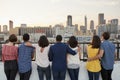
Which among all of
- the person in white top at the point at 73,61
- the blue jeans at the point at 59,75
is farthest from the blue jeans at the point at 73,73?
the blue jeans at the point at 59,75

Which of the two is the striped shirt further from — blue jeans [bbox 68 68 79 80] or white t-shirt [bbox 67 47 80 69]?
blue jeans [bbox 68 68 79 80]

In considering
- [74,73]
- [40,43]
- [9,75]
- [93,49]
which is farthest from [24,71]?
[93,49]

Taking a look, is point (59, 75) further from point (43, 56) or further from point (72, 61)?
point (43, 56)

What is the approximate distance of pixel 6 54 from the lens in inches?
207

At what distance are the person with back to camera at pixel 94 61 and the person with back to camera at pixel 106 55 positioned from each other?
0.26 ft

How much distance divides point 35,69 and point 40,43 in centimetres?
96

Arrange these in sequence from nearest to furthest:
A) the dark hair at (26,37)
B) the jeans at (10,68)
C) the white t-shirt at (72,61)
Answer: the dark hair at (26,37), the jeans at (10,68), the white t-shirt at (72,61)

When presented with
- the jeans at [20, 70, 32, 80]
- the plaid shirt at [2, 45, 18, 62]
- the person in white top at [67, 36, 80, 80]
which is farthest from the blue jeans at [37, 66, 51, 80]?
the plaid shirt at [2, 45, 18, 62]

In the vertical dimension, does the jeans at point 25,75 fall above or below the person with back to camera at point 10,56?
below

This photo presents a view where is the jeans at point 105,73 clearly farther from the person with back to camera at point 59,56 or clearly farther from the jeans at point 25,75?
the jeans at point 25,75

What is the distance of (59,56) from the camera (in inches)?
205

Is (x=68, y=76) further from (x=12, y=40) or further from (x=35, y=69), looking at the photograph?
(x=12, y=40)

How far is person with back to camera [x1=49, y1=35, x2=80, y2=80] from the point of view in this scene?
516 cm

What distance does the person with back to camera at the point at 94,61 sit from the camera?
5.25 meters
